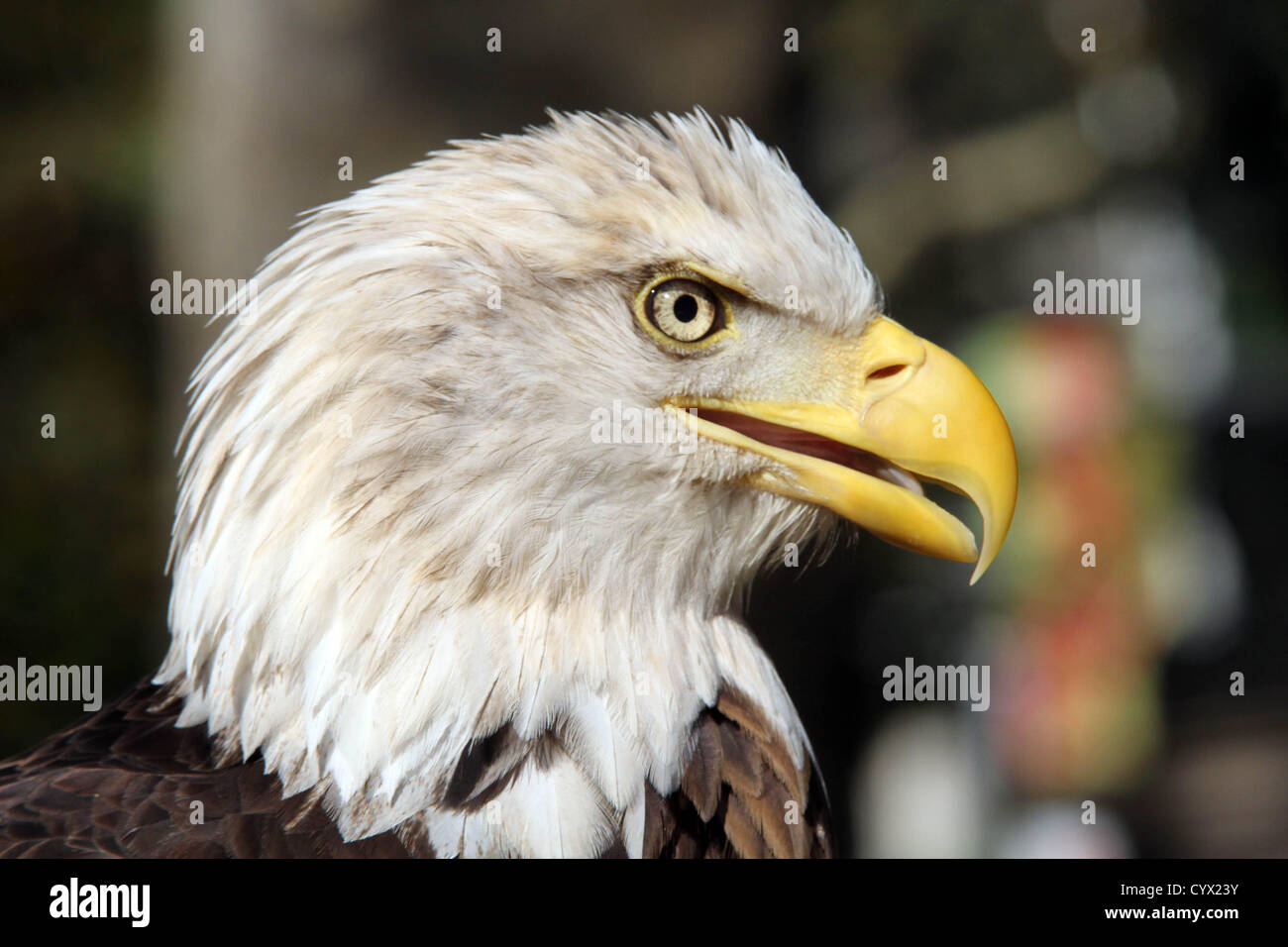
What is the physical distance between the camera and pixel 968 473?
4.66 ft

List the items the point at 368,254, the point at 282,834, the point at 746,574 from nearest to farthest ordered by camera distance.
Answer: the point at 282,834 → the point at 368,254 → the point at 746,574

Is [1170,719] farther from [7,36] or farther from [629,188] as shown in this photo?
[7,36]

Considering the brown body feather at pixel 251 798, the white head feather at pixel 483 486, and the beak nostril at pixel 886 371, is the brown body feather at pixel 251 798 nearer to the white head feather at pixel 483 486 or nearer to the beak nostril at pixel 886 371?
the white head feather at pixel 483 486

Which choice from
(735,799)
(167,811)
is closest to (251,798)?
(167,811)

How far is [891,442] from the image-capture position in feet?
4.66

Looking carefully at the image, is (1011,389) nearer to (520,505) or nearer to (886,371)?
(886,371)

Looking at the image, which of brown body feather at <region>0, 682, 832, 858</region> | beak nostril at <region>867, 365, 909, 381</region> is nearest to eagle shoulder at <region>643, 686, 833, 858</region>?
brown body feather at <region>0, 682, 832, 858</region>

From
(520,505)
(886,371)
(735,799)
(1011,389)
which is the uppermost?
(1011,389)

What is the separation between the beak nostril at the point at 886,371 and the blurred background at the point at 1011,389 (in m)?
1.75

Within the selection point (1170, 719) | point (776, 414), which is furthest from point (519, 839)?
point (1170, 719)

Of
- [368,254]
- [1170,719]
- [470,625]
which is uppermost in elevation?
[368,254]

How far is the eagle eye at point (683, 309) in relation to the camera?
4.65 ft

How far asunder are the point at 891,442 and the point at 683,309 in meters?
0.31

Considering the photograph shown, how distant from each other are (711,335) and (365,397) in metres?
0.43
